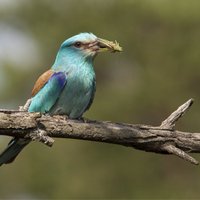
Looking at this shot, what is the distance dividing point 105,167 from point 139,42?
421 cm

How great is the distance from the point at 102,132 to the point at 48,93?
152cm

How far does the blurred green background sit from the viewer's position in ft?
72.4

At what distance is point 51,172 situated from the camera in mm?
24281

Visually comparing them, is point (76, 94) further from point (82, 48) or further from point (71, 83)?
point (82, 48)

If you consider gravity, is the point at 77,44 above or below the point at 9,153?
above

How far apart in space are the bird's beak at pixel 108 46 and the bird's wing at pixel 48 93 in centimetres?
40

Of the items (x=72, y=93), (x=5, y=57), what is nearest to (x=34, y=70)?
(x=5, y=57)

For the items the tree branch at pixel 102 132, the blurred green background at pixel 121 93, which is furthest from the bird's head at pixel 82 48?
the blurred green background at pixel 121 93

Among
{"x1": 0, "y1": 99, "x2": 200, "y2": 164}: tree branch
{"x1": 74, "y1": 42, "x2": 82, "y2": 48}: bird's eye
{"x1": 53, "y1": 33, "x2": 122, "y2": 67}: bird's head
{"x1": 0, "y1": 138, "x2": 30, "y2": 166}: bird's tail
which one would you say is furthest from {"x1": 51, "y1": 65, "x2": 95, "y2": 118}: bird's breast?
{"x1": 0, "y1": 99, "x2": 200, "y2": 164}: tree branch

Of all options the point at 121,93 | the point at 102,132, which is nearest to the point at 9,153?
the point at 102,132

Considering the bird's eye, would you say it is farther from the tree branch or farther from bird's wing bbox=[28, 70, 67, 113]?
the tree branch

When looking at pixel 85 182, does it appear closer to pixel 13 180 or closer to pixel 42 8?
pixel 13 180

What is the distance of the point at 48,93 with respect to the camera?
881cm

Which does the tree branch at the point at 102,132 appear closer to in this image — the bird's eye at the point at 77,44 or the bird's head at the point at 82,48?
the bird's head at the point at 82,48
